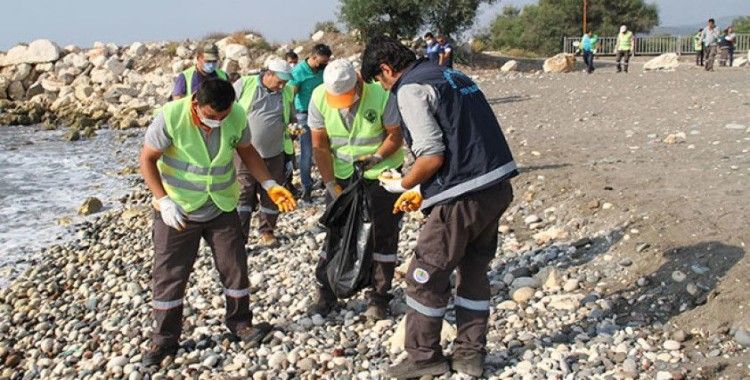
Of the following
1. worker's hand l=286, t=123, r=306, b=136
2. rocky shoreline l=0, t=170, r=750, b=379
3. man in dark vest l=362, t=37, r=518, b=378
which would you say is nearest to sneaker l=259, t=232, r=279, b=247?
rocky shoreline l=0, t=170, r=750, b=379

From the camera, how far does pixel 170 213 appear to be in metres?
4.37

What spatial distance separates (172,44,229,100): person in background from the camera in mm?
6320

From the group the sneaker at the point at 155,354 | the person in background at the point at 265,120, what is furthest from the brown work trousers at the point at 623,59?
the sneaker at the point at 155,354

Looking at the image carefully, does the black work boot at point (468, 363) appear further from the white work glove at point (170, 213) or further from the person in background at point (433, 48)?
the person in background at point (433, 48)

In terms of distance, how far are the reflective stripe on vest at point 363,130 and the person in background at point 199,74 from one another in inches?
70.1

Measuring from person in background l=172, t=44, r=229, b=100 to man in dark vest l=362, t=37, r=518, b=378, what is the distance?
272cm

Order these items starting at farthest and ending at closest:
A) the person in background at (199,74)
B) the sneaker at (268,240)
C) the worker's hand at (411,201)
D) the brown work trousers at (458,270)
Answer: the sneaker at (268,240), the person in background at (199,74), the worker's hand at (411,201), the brown work trousers at (458,270)

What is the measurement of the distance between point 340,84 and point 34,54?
1253 inches

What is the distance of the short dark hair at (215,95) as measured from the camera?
427 cm

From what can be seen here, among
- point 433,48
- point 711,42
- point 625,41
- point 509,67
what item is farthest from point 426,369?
point 509,67

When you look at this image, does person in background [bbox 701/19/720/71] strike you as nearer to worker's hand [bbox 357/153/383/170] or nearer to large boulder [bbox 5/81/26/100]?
worker's hand [bbox 357/153/383/170]

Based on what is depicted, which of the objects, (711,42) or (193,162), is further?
(711,42)

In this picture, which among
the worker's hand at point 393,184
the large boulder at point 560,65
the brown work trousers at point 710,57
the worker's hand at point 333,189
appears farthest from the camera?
the large boulder at point 560,65

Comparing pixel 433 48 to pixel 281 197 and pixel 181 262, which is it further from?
pixel 181 262
